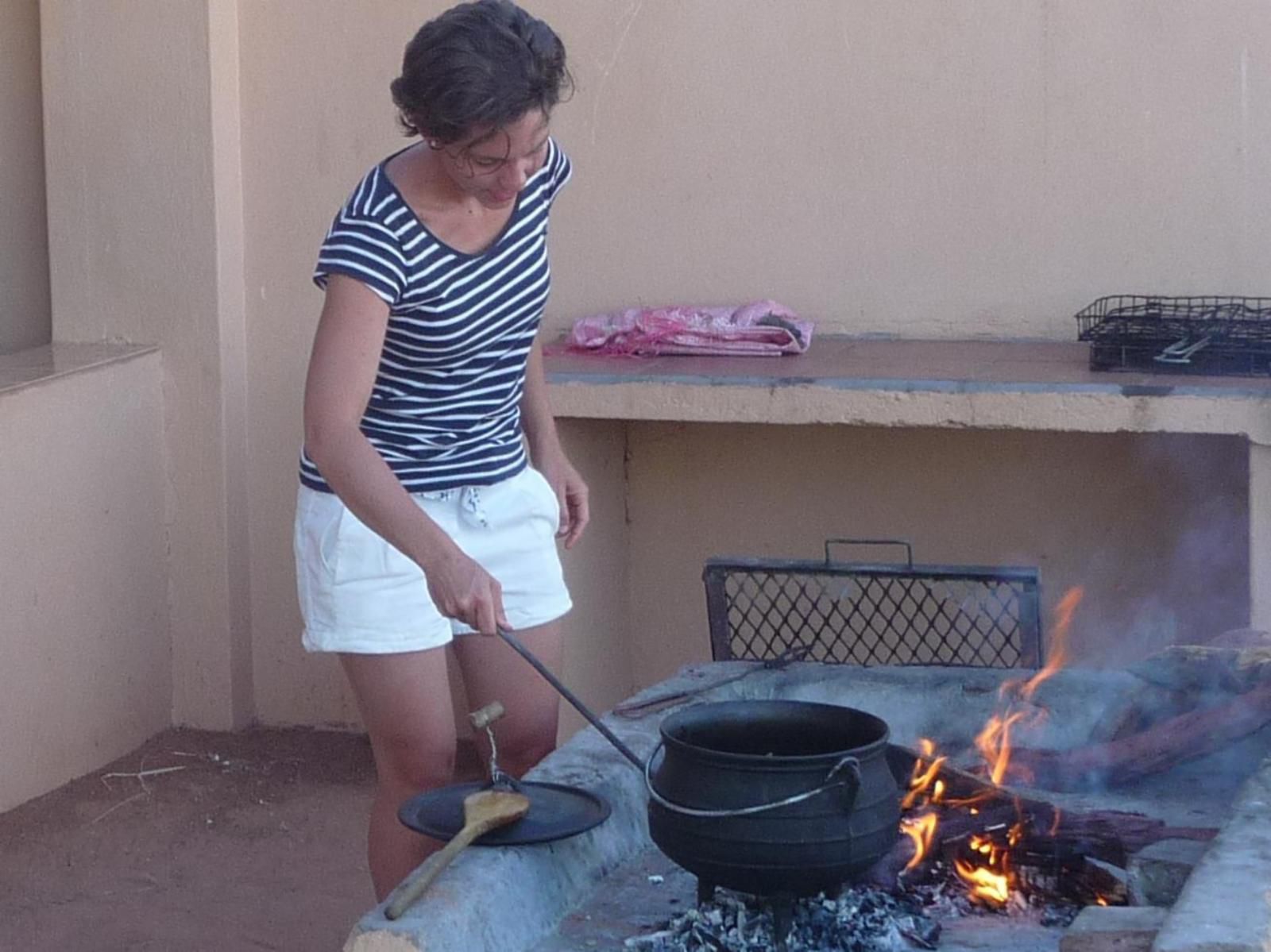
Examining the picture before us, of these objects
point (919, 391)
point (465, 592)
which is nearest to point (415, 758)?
point (465, 592)

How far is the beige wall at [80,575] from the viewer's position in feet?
16.7

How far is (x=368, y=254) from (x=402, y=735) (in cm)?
85

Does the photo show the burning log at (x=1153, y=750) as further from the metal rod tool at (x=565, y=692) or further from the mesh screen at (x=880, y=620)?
the mesh screen at (x=880, y=620)

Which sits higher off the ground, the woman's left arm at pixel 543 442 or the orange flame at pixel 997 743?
the woman's left arm at pixel 543 442

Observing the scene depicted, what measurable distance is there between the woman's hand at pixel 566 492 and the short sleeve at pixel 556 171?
1.72ft

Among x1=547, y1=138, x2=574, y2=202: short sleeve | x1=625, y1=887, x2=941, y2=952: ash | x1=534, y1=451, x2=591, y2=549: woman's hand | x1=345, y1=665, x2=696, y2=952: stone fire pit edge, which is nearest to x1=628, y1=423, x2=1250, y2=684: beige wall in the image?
x1=534, y1=451, x2=591, y2=549: woman's hand

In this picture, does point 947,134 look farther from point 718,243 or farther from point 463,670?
point 463,670

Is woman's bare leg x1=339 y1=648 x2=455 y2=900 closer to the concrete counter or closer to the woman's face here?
the woman's face

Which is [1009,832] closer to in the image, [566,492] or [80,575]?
[566,492]

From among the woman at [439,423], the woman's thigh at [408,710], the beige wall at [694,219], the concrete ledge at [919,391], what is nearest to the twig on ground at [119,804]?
the beige wall at [694,219]

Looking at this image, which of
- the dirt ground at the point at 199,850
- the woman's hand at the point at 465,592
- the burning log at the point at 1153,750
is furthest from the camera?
the dirt ground at the point at 199,850

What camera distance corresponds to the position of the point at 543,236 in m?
3.21

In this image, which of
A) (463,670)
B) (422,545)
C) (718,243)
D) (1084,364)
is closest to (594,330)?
(718,243)

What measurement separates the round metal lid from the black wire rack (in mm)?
2164
